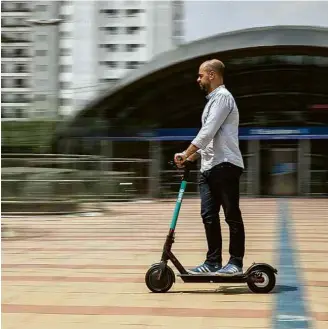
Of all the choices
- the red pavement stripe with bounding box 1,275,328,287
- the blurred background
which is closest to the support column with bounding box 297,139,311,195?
the blurred background

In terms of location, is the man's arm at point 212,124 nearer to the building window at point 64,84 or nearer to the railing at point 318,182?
the railing at point 318,182

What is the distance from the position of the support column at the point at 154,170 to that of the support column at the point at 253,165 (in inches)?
131

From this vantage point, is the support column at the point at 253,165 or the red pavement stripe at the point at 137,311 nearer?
the red pavement stripe at the point at 137,311

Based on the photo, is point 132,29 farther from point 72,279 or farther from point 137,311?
point 137,311

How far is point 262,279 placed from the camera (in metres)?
5.46

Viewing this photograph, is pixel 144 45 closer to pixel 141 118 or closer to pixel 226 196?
pixel 141 118

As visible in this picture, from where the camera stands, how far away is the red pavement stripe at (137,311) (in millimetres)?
4734

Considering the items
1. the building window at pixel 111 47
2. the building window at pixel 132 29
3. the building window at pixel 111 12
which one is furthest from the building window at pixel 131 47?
the building window at pixel 111 12

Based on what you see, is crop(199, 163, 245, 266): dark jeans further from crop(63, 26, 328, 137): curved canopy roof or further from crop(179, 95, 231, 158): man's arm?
crop(63, 26, 328, 137): curved canopy roof

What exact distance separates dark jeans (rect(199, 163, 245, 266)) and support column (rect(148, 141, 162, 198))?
55.1 feet

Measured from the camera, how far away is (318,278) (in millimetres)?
6180

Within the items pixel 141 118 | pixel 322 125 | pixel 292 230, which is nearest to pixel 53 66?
pixel 141 118

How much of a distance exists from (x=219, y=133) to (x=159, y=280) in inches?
46.1

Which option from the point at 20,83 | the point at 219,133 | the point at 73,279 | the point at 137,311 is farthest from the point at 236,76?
the point at 20,83
